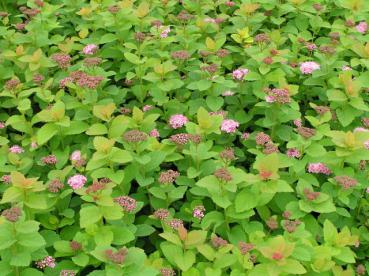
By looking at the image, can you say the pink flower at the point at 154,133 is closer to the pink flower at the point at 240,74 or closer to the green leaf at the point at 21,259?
the pink flower at the point at 240,74

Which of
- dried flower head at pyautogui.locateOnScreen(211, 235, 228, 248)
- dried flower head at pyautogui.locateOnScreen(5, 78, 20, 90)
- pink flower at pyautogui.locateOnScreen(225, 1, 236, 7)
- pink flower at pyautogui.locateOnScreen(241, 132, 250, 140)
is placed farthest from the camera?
pink flower at pyautogui.locateOnScreen(225, 1, 236, 7)

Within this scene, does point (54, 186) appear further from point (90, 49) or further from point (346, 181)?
point (346, 181)

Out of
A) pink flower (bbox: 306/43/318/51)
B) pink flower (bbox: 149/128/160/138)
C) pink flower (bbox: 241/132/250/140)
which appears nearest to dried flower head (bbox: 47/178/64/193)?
pink flower (bbox: 149/128/160/138)

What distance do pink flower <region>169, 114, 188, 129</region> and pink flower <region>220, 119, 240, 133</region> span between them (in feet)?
0.76

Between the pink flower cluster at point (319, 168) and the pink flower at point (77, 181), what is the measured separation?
1245mm

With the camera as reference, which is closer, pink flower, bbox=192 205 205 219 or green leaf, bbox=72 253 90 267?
green leaf, bbox=72 253 90 267

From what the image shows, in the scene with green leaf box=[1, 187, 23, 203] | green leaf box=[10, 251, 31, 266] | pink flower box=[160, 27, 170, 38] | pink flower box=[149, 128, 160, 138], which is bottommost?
pink flower box=[149, 128, 160, 138]

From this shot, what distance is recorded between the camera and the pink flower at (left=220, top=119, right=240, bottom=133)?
3205 mm

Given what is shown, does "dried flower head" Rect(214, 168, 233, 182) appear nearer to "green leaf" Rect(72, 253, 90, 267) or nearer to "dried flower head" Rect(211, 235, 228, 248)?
"dried flower head" Rect(211, 235, 228, 248)

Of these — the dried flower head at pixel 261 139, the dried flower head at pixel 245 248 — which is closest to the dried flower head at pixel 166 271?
the dried flower head at pixel 245 248

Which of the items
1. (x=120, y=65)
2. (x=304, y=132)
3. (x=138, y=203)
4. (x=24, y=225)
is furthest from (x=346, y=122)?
(x=24, y=225)

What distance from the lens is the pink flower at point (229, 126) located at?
321 cm

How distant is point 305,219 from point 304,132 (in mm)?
488

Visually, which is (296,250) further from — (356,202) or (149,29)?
(149,29)
